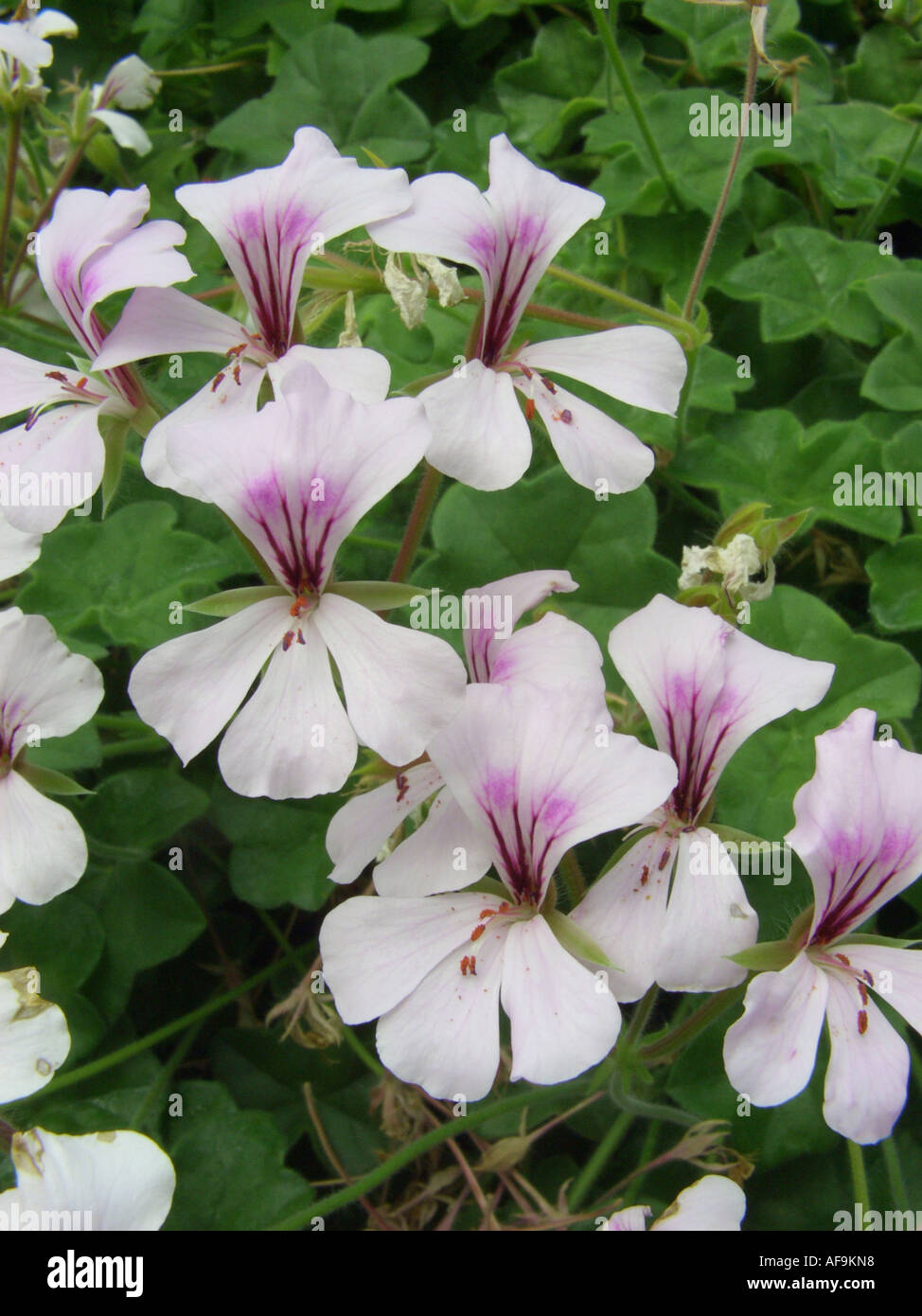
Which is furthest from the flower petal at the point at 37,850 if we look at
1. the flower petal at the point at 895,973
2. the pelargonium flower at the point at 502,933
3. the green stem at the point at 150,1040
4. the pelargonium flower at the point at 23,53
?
the pelargonium flower at the point at 23,53

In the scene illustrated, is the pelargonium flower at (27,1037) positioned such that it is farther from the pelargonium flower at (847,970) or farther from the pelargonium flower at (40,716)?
the pelargonium flower at (847,970)

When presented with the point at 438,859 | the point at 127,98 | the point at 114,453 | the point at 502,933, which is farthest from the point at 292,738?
the point at 127,98

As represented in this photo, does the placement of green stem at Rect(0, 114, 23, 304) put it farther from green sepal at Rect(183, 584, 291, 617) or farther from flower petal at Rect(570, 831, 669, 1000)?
flower petal at Rect(570, 831, 669, 1000)

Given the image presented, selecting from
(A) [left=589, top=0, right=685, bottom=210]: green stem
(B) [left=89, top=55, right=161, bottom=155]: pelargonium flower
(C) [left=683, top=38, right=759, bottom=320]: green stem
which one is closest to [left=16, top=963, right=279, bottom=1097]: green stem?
(C) [left=683, top=38, right=759, bottom=320]: green stem

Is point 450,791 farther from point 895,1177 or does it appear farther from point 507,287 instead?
point 895,1177

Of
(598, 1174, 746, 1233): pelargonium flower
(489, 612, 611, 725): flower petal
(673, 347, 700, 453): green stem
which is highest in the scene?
(673, 347, 700, 453): green stem
